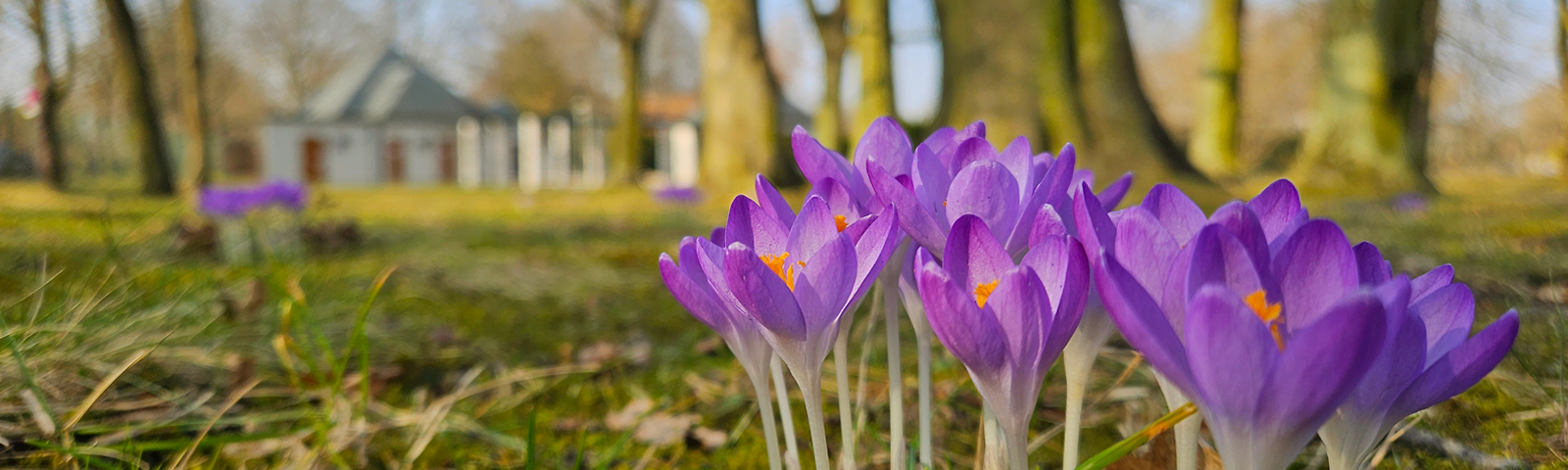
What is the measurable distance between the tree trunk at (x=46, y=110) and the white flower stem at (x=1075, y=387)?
6.73 meters

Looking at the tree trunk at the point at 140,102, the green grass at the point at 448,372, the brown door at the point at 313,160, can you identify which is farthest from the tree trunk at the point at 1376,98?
the brown door at the point at 313,160

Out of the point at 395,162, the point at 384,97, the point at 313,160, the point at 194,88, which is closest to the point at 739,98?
the point at 194,88

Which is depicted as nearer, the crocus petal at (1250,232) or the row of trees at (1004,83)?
the crocus petal at (1250,232)

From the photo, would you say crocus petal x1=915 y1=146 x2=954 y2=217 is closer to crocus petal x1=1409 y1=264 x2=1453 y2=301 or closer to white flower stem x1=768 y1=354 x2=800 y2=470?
white flower stem x1=768 y1=354 x2=800 y2=470

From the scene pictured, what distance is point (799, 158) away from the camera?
0.72 meters

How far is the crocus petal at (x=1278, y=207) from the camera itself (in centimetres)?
57

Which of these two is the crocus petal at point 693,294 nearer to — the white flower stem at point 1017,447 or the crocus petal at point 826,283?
the crocus petal at point 826,283

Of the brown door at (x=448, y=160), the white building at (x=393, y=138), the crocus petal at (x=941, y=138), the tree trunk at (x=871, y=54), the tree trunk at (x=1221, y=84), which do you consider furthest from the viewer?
the brown door at (x=448, y=160)

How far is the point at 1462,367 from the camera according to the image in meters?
0.47

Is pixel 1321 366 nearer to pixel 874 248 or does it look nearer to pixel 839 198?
pixel 874 248

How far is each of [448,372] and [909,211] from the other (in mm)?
1632

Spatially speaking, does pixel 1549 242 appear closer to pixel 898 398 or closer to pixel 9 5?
pixel 898 398

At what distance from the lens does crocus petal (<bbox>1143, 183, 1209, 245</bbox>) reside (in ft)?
1.89

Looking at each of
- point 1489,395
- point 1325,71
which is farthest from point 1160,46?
point 1489,395
